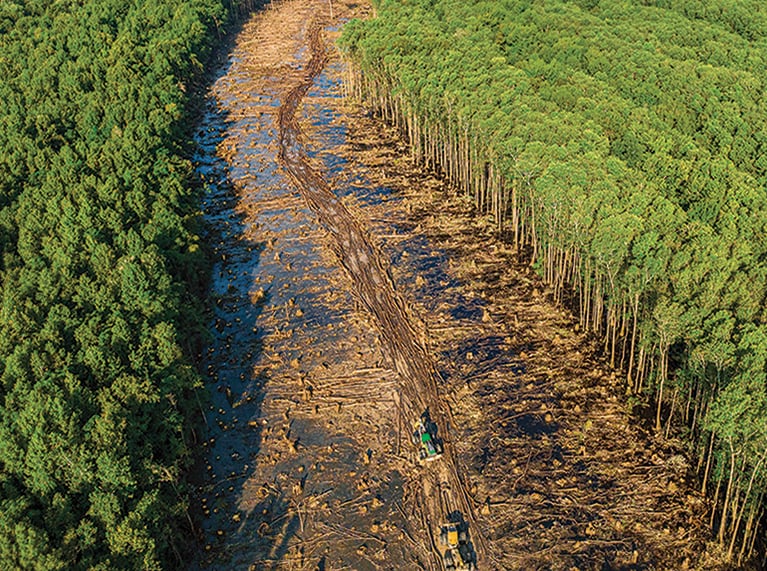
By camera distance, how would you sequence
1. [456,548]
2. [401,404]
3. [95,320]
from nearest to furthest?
[456,548] < [95,320] < [401,404]

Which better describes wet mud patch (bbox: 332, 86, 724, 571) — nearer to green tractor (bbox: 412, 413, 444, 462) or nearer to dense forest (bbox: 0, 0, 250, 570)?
green tractor (bbox: 412, 413, 444, 462)

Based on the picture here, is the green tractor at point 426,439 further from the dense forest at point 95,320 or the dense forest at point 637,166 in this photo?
the dense forest at point 95,320

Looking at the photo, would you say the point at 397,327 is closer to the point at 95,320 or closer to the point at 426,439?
the point at 426,439

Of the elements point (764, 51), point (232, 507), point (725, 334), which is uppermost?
point (764, 51)

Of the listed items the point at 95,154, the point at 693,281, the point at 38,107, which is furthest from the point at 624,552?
the point at 38,107

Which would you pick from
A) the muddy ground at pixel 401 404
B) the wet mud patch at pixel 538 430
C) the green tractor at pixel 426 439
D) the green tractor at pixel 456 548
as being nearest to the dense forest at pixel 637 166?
the wet mud patch at pixel 538 430

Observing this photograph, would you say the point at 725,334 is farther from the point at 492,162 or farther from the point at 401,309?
the point at 492,162

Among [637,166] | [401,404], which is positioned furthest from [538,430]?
[637,166]
